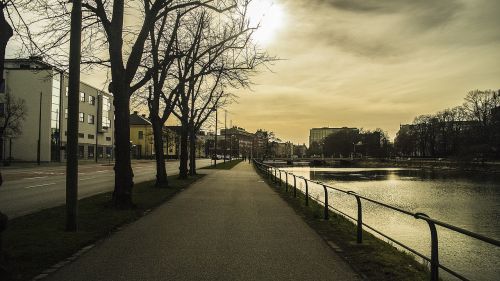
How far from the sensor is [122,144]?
45.6 ft

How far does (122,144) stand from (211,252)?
22.7 feet

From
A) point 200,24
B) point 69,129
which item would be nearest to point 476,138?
point 200,24

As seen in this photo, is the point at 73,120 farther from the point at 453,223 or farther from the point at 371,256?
the point at 453,223

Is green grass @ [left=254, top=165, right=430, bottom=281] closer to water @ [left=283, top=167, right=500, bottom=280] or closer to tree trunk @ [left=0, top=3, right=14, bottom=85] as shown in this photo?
water @ [left=283, top=167, right=500, bottom=280]

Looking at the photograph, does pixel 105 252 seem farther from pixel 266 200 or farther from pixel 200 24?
pixel 200 24

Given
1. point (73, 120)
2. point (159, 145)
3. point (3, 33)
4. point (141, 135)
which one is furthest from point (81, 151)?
point (3, 33)

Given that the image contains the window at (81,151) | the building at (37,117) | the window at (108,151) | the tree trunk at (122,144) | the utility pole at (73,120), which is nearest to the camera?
the utility pole at (73,120)

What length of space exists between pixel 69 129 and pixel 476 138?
8433 centimetres

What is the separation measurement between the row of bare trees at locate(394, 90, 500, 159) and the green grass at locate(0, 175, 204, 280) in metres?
76.6

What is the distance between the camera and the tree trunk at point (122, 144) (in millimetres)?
13812

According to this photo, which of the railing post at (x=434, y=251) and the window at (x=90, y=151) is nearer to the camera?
the railing post at (x=434, y=251)

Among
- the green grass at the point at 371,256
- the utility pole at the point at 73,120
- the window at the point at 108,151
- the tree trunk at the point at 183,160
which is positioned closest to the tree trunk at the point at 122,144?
the utility pole at the point at 73,120

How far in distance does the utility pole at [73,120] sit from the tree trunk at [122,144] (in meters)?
4.15

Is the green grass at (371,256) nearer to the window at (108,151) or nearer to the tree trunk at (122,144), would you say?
the tree trunk at (122,144)
